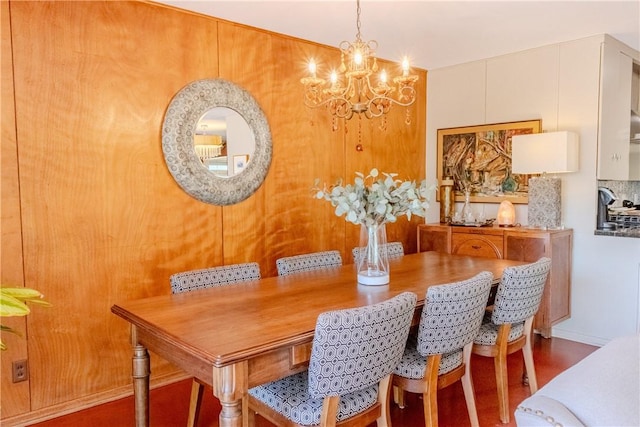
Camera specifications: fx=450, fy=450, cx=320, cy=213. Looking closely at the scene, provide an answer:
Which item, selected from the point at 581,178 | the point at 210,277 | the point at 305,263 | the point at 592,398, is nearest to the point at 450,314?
the point at 592,398

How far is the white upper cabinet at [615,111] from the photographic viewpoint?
382cm

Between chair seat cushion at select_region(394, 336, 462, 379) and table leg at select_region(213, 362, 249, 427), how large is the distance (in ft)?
3.04

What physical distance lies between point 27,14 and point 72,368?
6.93 feet

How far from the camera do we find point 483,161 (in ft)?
14.8

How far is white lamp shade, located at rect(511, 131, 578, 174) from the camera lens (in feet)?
12.1

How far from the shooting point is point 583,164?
3.89 metres

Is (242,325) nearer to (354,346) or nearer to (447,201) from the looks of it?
(354,346)

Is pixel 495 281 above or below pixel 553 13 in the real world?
below

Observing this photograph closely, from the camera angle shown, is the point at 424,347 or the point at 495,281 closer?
the point at 424,347

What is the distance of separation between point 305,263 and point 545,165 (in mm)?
2262

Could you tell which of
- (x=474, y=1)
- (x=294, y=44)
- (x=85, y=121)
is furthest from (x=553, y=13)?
(x=85, y=121)

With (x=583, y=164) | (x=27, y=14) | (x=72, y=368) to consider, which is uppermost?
(x=27, y=14)

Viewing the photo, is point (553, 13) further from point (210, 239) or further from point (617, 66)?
point (210, 239)

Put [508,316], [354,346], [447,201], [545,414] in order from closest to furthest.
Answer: [545,414]
[354,346]
[508,316]
[447,201]
